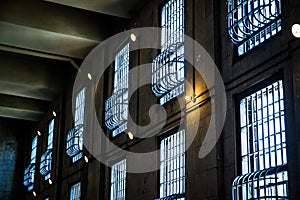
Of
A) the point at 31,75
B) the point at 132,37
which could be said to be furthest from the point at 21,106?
the point at 132,37

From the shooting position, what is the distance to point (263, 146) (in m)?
10.2

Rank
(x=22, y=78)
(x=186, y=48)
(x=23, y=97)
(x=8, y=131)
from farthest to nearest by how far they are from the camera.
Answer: (x=8, y=131) → (x=23, y=97) → (x=22, y=78) → (x=186, y=48)

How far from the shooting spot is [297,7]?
9.48 metres

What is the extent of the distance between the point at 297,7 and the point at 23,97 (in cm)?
2015

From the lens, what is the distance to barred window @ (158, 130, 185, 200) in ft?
42.8

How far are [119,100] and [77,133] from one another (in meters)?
4.04

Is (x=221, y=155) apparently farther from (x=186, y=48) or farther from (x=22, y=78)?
(x=22, y=78)

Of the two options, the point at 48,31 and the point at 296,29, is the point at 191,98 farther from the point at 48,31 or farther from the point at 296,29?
the point at 48,31

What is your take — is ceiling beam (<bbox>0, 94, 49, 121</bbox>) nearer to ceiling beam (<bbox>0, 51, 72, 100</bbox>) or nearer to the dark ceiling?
ceiling beam (<bbox>0, 51, 72, 100</bbox>)

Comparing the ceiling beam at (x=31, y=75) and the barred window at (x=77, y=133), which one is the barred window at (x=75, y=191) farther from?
the ceiling beam at (x=31, y=75)

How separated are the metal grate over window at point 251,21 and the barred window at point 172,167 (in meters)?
2.99

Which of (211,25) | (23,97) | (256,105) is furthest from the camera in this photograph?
(23,97)

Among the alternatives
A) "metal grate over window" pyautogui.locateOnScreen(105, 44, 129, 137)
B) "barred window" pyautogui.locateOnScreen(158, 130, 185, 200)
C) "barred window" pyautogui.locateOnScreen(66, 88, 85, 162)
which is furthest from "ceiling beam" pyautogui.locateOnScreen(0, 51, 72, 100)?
"barred window" pyautogui.locateOnScreen(158, 130, 185, 200)

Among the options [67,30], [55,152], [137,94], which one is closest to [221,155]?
[137,94]
